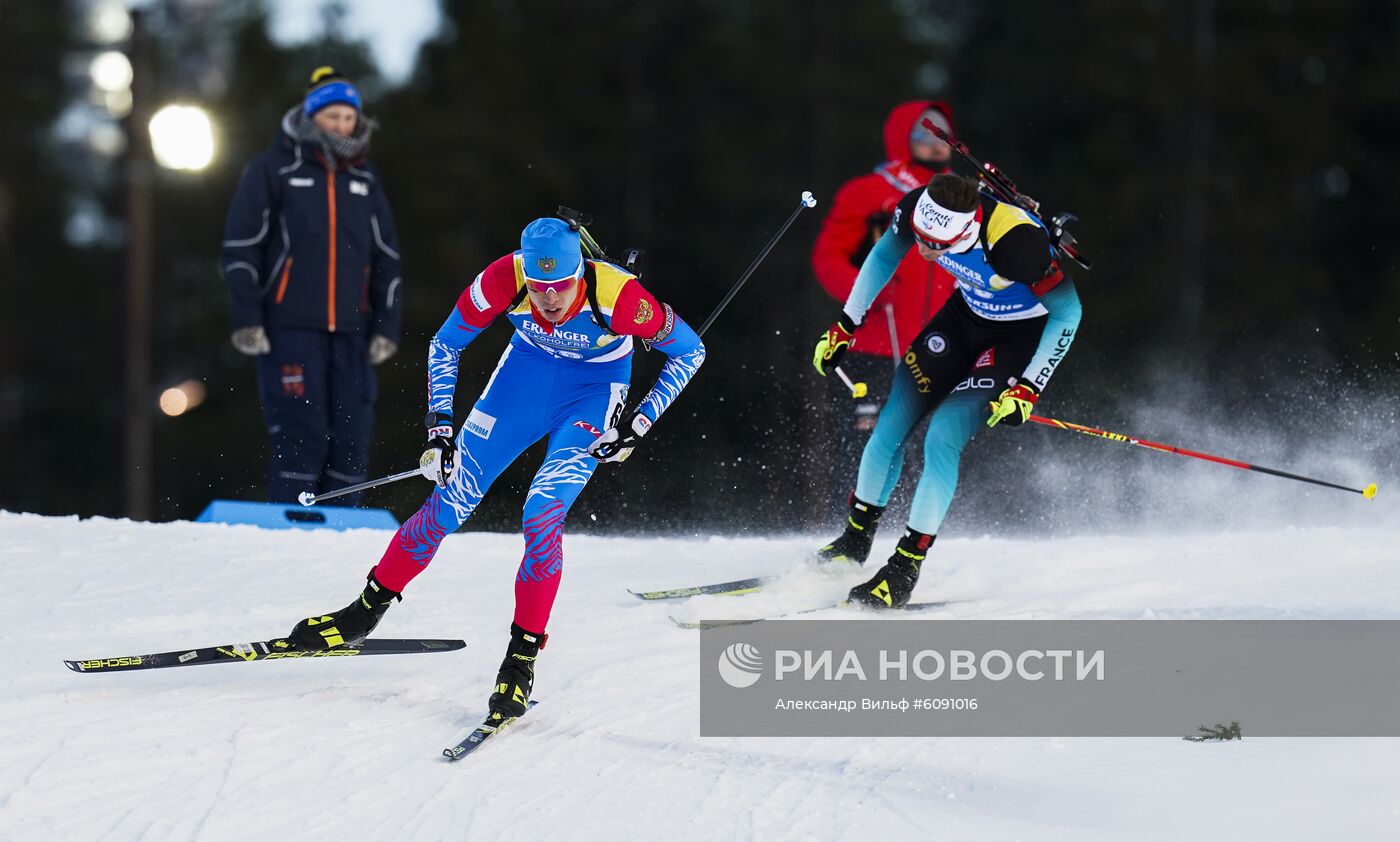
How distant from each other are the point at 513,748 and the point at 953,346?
9.03 feet

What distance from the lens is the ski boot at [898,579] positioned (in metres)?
6.09

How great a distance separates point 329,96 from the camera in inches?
297

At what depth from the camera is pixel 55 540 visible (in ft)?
22.3

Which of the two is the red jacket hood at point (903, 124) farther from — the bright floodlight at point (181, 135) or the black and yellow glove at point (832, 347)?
the bright floodlight at point (181, 135)

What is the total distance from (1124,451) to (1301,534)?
2.31 meters

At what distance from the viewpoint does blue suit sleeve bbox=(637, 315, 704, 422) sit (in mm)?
5293

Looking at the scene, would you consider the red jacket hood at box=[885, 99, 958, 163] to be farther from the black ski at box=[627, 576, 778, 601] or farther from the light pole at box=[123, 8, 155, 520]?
the light pole at box=[123, 8, 155, 520]

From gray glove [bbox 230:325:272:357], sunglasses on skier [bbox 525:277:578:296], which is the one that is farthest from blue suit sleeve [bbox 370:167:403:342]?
sunglasses on skier [bbox 525:277:578:296]

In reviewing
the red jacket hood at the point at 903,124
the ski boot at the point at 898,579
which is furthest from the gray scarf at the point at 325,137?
the ski boot at the point at 898,579

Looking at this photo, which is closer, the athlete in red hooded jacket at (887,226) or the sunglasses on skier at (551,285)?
the sunglasses on skier at (551,285)

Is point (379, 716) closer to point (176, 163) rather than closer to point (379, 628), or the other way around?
point (379, 628)

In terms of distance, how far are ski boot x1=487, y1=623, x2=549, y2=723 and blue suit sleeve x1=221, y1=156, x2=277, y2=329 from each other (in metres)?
3.23

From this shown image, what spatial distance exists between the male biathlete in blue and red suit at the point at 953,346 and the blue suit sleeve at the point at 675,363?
3.89 ft

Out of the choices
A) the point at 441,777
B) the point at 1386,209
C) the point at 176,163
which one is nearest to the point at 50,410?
the point at 176,163
